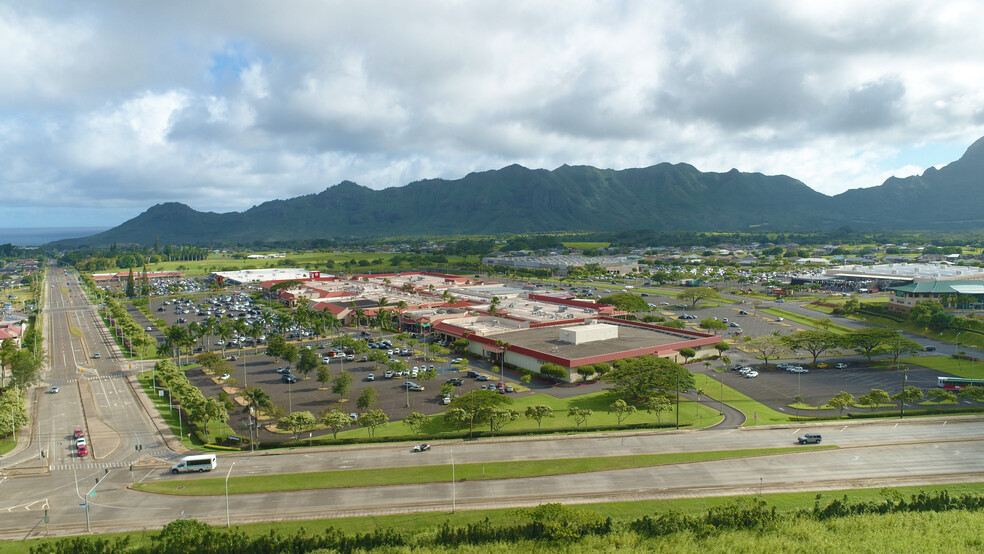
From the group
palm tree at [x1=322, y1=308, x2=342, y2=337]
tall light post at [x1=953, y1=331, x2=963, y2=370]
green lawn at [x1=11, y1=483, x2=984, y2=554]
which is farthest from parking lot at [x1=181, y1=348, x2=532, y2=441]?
tall light post at [x1=953, y1=331, x2=963, y2=370]

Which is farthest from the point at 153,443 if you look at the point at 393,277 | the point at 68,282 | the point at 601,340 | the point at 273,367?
the point at 68,282

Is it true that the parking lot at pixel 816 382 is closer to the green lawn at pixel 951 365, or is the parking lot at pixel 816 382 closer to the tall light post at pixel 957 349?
the green lawn at pixel 951 365

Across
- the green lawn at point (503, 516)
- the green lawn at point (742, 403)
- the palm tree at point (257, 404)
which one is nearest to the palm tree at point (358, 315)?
the palm tree at point (257, 404)

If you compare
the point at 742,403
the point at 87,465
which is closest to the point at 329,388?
the point at 87,465

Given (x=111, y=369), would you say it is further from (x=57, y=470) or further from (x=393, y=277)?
(x=393, y=277)

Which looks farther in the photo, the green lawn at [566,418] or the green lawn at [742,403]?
the green lawn at [742,403]

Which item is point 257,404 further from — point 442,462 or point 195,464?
point 442,462

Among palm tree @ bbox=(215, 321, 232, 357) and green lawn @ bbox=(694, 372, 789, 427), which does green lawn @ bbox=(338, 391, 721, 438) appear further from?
palm tree @ bbox=(215, 321, 232, 357)
